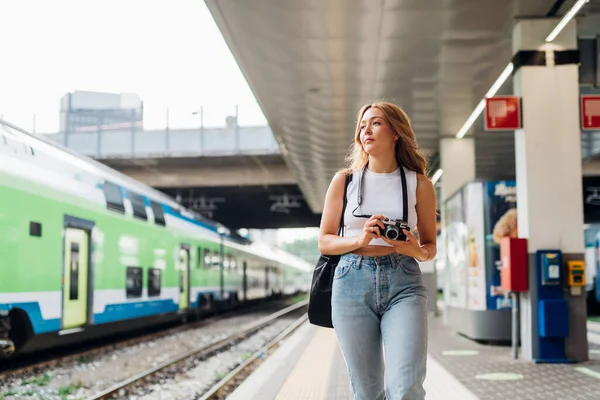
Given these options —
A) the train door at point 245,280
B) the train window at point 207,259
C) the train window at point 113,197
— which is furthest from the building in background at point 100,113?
the train window at point 113,197

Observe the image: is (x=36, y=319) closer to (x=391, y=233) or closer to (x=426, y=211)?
(x=426, y=211)

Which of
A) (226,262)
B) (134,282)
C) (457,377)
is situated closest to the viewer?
(457,377)

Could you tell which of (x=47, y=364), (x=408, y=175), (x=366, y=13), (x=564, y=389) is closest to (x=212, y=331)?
(x=47, y=364)

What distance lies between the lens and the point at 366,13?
32.0 feet

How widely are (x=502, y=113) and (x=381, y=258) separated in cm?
691

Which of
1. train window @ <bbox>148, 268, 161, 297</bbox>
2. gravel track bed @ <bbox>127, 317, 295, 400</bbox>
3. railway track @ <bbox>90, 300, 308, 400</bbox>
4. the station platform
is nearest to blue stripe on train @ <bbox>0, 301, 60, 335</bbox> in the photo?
railway track @ <bbox>90, 300, 308, 400</bbox>

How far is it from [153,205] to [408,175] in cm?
1343

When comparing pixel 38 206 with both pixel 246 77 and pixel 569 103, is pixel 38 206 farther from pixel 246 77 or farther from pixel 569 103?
pixel 569 103

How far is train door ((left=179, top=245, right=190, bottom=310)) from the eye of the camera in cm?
1898

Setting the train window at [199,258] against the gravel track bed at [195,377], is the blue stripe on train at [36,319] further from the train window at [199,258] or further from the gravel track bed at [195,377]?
the train window at [199,258]

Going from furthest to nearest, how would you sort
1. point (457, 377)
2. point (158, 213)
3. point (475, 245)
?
point (158, 213) < point (475, 245) < point (457, 377)

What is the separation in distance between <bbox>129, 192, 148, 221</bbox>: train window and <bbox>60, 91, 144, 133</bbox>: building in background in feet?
32.3

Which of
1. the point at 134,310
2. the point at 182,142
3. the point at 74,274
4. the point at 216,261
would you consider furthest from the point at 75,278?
the point at 182,142

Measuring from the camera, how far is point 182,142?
26.7m
